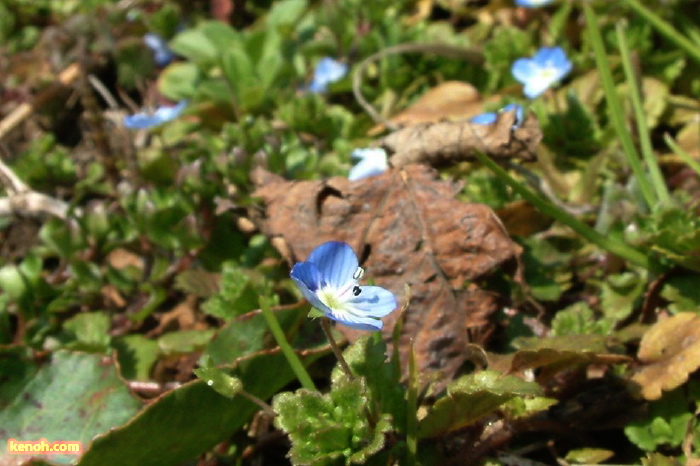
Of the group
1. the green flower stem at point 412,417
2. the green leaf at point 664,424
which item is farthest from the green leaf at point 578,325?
the green flower stem at point 412,417

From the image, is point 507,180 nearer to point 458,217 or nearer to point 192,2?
point 458,217

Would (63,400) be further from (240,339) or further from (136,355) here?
(240,339)

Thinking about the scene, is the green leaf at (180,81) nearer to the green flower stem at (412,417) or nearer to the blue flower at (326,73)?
the blue flower at (326,73)

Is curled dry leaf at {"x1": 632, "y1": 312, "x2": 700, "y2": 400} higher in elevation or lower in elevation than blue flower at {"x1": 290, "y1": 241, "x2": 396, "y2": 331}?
lower

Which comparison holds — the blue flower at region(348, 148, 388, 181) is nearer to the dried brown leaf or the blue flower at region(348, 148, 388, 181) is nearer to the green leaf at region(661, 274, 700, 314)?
the dried brown leaf

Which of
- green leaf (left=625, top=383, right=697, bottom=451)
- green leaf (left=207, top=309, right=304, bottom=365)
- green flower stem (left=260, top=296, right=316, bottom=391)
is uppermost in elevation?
green flower stem (left=260, top=296, right=316, bottom=391)

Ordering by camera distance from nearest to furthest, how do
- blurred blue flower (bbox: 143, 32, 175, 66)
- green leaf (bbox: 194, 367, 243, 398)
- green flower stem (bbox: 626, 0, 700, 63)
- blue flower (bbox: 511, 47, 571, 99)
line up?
1. green leaf (bbox: 194, 367, 243, 398)
2. green flower stem (bbox: 626, 0, 700, 63)
3. blue flower (bbox: 511, 47, 571, 99)
4. blurred blue flower (bbox: 143, 32, 175, 66)

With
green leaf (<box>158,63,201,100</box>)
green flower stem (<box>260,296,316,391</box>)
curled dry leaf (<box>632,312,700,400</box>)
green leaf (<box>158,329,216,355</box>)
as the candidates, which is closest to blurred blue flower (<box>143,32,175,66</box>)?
green leaf (<box>158,63,201,100</box>)

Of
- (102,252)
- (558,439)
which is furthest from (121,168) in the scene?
(558,439)
